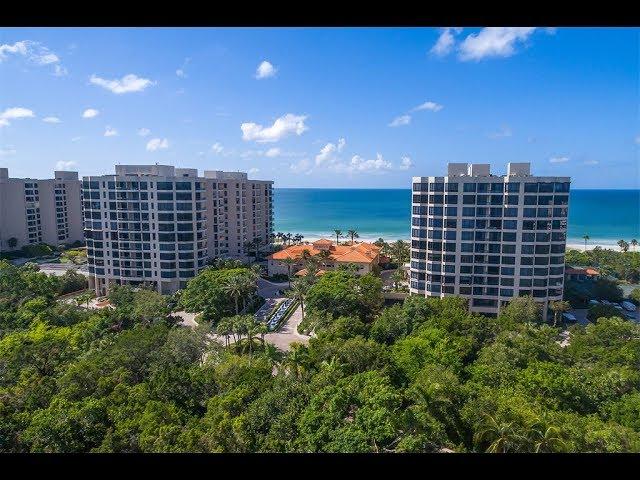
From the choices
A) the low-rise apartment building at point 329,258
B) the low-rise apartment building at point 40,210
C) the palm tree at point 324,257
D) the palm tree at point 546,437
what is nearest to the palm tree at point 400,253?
the low-rise apartment building at point 329,258

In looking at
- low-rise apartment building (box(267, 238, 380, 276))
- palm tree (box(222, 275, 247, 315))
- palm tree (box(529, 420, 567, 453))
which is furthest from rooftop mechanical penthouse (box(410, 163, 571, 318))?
palm tree (box(529, 420, 567, 453))

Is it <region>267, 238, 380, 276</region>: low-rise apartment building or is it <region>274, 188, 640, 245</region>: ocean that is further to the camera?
<region>274, 188, 640, 245</region>: ocean

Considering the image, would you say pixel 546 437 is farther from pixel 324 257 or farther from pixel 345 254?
pixel 345 254

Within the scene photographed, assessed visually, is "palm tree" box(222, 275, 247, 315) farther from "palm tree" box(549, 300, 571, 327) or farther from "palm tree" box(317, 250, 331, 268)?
"palm tree" box(549, 300, 571, 327)

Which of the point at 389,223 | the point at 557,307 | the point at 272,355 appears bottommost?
the point at 389,223

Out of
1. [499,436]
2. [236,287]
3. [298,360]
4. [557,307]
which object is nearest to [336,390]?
[298,360]

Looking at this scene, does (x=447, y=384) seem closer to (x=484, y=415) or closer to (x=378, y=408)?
(x=484, y=415)

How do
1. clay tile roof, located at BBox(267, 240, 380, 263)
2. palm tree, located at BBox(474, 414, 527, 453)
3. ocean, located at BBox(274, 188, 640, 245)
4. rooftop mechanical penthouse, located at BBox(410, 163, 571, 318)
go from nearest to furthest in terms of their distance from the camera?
palm tree, located at BBox(474, 414, 527, 453) → rooftop mechanical penthouse, located at BBox(410, 163, 571, 318) → clay tile roof, located at BBox(267, 240, 380, 263) → ocean, located at BBox(274, 188, 640, 245)
